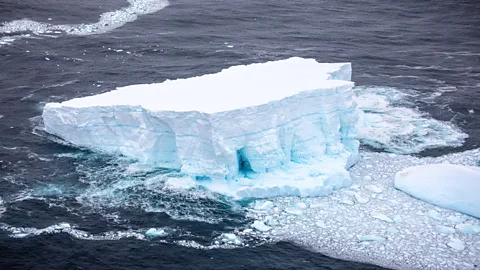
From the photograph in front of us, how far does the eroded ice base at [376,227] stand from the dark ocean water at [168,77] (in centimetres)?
75

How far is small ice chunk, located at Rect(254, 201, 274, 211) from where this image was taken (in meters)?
20.5

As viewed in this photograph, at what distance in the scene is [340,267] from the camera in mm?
17734

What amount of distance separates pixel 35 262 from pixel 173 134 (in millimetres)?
6777

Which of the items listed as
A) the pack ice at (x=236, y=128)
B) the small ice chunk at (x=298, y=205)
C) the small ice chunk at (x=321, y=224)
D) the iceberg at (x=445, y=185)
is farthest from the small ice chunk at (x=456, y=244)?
the small ice chunk at (x=298, y=205)

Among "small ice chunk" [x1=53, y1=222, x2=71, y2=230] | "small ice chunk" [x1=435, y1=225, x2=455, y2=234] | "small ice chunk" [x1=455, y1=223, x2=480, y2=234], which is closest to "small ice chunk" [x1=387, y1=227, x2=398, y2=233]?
"small ice chunk" [x1=435, y1=225, x2=455, y2=234]

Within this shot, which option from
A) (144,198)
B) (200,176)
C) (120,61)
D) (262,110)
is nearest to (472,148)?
(262,110)

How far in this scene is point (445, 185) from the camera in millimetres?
21031

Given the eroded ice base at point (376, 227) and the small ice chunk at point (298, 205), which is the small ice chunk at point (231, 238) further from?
the small ice chunk at point (298, 205)

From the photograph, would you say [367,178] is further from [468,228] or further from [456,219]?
[468,228]

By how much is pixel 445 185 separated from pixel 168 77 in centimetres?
1577

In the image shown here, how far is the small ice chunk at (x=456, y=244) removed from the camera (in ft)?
61.1

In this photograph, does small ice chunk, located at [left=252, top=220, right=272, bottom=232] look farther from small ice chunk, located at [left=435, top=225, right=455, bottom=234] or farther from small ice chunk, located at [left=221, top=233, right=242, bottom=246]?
small ice chunk, located at [left=435, top=225, right=455, bottom=234]

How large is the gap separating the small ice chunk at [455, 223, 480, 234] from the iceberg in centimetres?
69

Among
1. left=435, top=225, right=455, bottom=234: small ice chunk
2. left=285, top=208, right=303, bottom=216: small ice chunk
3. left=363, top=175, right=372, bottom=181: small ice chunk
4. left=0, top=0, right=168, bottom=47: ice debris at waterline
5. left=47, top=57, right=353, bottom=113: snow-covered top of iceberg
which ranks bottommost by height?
left=285, top=208, right=303, bottom=216: small ice chunk
